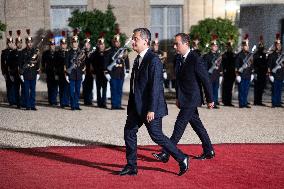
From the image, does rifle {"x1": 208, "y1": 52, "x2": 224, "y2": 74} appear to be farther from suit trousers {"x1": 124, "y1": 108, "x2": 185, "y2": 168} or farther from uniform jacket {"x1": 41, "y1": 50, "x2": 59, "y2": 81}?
suit trousers {"x1": 124, "y1": 108, "x2": 185, "y2": 168}

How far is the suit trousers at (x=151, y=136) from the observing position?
19.1ft

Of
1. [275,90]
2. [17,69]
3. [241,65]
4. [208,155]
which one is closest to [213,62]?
[241,65]

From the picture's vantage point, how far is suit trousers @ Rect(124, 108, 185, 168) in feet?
19.1

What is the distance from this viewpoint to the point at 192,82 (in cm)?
654

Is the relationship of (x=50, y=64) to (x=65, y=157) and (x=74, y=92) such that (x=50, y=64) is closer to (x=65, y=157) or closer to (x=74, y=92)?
(x=74, y=92)

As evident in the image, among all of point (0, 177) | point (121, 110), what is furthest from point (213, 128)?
point (0, 177)

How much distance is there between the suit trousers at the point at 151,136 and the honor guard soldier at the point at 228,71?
719 cm

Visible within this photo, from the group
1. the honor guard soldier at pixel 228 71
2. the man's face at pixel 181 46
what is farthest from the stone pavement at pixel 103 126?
the man's face at pixel 181 46

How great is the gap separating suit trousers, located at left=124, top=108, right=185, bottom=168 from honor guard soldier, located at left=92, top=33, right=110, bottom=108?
642 cm

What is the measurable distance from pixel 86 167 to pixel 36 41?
11559 millimetres

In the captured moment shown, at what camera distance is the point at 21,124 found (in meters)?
→ 9.99

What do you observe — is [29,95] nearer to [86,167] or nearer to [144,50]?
[86,167]

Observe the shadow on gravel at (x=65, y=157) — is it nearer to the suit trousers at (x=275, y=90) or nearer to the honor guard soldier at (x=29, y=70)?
the honor guard soldier at (x=29, y=70)

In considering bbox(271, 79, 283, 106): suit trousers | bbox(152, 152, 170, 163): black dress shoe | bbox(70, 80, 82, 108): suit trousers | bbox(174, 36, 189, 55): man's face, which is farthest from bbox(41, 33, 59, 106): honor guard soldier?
bbox(174, 36, 189, 55): man's face
